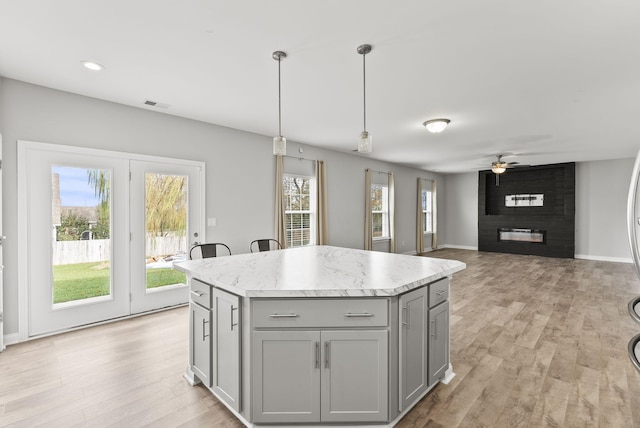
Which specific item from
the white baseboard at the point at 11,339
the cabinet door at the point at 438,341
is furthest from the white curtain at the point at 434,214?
the white baseboard at the point at 11,339

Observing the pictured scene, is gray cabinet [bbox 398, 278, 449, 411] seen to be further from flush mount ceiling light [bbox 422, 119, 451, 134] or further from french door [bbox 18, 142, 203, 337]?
french door [bbox 18, 142, 203, 337]

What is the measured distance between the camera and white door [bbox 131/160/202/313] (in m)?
3.90

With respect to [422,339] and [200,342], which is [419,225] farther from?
[200,342]

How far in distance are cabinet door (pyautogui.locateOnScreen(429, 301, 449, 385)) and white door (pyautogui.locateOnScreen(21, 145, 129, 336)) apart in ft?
11.8

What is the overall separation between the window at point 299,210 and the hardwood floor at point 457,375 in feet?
8.15

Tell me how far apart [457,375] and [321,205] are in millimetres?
4148

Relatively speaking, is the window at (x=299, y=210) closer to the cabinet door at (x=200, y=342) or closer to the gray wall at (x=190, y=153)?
the gray wall at (x=190, y=153)

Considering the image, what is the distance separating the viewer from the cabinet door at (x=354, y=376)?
1.78 metres

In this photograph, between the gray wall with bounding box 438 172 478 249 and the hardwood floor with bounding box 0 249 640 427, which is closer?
the hardwood floor with bounding box 0 249 640 427

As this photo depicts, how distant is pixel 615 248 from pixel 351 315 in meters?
9.72

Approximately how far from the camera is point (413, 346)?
1.97 m

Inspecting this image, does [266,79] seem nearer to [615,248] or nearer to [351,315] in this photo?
[351,315]

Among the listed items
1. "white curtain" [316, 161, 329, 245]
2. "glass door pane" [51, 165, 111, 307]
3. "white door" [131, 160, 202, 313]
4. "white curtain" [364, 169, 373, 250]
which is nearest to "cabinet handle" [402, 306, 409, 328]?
"white door" [131, 160, 202, 313]

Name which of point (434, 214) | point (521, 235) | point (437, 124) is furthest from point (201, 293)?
point (521, 235)
